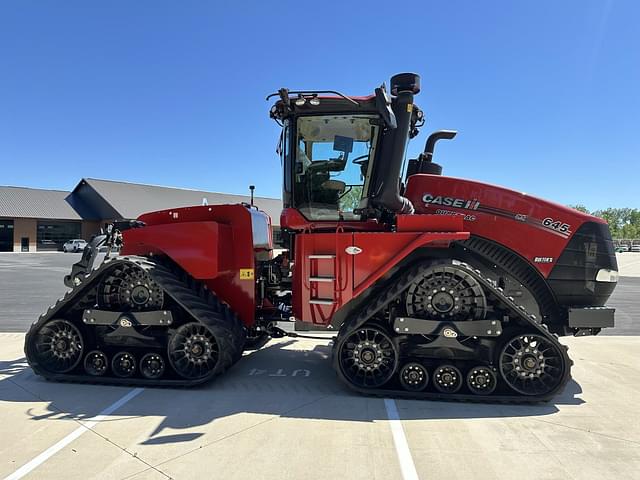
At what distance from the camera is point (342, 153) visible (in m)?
4.98

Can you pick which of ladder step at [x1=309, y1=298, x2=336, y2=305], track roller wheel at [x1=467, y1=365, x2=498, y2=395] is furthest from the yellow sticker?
track roller wheel at [x1=467, y1=365, x2=498, y2=395]

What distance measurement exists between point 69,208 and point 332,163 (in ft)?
165

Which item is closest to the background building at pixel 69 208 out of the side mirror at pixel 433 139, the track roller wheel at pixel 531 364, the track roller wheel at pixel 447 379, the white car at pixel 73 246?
the white car at pixel 73 246

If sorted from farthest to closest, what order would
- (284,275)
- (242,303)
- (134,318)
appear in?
(284,275) → (242,303) → (134,318)

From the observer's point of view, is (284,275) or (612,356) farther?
(612,356)

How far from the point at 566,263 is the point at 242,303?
3817 millimetres

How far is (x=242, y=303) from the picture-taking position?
209 inches

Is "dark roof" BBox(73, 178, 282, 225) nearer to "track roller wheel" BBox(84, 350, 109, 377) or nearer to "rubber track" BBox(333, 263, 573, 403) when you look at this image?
"track roller wheel" BBox(84, 350, 109, 377)

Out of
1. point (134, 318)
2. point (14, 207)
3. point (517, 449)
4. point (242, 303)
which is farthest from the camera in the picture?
point (14, 207)

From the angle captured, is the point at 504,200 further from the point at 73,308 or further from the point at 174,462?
the point at 73,308

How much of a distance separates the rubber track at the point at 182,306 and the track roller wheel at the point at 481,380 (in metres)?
2.60

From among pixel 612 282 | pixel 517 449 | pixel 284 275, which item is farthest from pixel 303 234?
pixel 612 282

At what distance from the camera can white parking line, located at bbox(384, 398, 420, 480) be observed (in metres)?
3.15

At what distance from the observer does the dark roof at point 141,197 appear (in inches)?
1769
